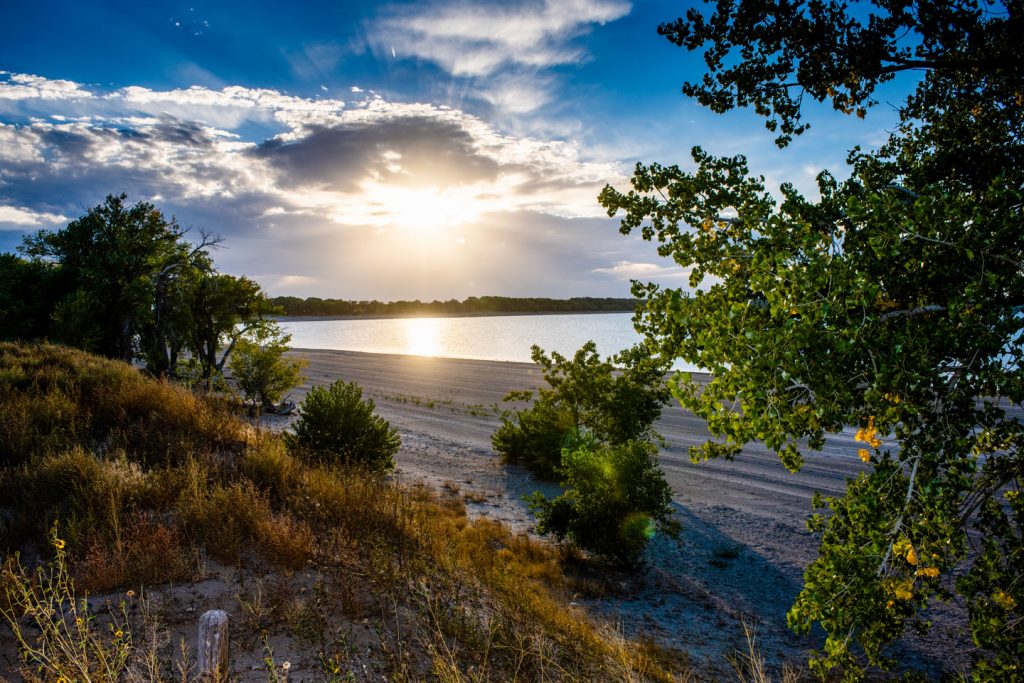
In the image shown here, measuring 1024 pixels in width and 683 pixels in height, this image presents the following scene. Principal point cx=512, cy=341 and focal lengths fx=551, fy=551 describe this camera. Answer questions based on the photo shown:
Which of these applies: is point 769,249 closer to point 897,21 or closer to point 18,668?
point 897,21

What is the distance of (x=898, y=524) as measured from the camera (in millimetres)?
3111

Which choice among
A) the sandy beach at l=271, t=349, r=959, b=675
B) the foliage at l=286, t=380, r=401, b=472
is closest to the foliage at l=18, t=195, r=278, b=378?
the sandy beach at l=271, t=349, r=959, b=675

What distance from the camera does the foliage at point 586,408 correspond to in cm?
1164

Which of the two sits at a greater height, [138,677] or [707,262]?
[707,262]

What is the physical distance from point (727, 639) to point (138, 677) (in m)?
6.32

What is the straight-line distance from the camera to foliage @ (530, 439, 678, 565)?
28.7 feet

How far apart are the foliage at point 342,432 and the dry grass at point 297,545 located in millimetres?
2197

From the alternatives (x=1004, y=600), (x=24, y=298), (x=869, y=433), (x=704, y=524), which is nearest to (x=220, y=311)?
(x=24, y=298)

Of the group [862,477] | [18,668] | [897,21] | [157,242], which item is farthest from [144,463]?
[157,242]

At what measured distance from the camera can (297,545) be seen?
6.24 m

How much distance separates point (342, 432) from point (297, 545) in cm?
625

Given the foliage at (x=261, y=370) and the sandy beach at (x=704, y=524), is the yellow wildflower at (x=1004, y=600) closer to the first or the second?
the sandy beach at (x=704, y=524)

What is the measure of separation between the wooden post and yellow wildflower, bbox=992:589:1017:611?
5.06 m

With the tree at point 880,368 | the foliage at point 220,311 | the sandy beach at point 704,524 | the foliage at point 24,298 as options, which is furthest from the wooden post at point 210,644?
the foliage at point 24,298
